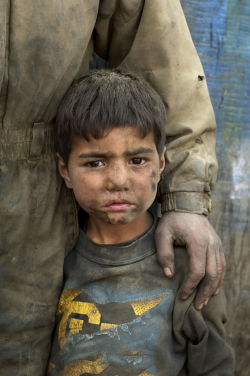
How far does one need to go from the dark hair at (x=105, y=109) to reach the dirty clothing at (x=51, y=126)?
0.19ft

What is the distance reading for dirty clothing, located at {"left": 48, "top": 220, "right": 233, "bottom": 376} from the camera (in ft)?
6.48

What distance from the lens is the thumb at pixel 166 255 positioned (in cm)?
200

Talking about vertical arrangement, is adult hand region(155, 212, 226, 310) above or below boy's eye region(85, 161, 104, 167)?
below

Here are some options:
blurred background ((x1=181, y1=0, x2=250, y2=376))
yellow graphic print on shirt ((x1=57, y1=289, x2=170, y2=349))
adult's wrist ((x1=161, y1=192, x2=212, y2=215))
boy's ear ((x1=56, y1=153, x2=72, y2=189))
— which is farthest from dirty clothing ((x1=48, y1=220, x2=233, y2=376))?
blurred background ((x1=181, y1=0, x2=250, y2=376))

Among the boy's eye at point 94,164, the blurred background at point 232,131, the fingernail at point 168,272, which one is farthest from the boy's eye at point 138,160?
the blurred background at point 232,131

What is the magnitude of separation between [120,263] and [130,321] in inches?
8.6

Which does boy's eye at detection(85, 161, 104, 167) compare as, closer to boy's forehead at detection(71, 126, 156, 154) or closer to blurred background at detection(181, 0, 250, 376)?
boy's forehead at detection(71, 126, 156, 154)

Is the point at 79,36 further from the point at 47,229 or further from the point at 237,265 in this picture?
the point at 237,265

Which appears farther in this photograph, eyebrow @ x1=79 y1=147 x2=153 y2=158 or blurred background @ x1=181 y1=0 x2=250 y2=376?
blurred background @ x1=181 y1=0 x2=250 y2=376

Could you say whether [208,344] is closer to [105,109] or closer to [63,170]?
[63,170]

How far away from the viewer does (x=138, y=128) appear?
74.2 inches

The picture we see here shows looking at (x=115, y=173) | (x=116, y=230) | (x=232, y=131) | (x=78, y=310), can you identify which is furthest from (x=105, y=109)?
(x=232, y=131)

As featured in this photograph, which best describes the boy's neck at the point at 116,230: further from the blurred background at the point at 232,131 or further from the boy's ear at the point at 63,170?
the blurred background at the point at 232,131

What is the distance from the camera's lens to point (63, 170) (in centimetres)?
202
